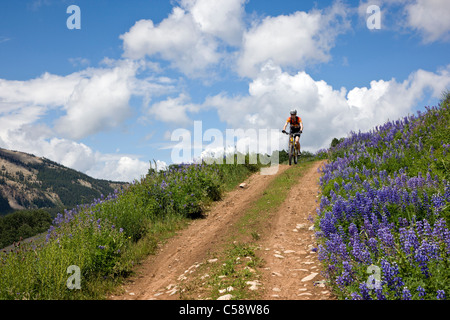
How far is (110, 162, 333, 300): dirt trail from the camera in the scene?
20.4 feet

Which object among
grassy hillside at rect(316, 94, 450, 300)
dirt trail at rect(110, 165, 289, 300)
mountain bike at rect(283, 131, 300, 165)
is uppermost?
mountain bike at rect(283, 131, 300, 165)

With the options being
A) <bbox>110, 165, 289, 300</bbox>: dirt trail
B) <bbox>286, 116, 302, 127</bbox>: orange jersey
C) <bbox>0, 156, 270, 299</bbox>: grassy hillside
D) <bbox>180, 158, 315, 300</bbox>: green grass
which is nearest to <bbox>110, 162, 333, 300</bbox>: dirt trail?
<bbox>110, 165, 289, 300</bbox>: dirt trail

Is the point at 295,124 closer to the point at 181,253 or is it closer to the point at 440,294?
the point at 181,253

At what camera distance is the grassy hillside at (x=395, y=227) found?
4473 millimetres

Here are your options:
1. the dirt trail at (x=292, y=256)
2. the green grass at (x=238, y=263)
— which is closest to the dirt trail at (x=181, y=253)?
the green grass at (x=238, y=263)

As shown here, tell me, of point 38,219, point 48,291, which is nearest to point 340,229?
point 48,291

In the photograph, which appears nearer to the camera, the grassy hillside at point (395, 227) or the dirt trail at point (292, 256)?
the grassy hillside at point (395, 227)

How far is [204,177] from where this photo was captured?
1473 cm

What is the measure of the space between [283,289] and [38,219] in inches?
4061

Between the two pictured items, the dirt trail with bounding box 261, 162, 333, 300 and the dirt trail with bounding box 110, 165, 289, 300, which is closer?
the dirt trail with bounding box 261, 162, 333, 300

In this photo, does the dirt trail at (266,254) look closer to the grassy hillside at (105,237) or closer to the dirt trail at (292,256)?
the dirt trail at (292,256)

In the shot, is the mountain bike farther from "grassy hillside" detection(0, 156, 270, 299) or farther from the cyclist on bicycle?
"grassy hillside" detection(0, 156, 270, 299)

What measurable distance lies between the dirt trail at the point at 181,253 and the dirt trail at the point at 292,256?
4.81ft

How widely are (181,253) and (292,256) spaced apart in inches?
123
